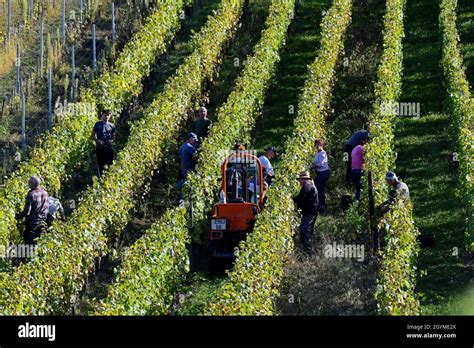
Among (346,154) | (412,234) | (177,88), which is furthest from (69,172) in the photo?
(412,234)

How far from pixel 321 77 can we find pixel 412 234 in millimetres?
8976

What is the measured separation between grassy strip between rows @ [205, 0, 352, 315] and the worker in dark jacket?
21 centimetres

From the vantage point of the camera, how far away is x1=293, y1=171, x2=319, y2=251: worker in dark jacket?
2025 centimetres

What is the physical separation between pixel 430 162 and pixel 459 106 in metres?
1.34

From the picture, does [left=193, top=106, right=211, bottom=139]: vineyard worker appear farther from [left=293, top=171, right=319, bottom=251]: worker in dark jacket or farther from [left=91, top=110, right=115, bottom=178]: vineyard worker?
[left=293, top=171, right=319, bottom=251]: worker in dark jacket

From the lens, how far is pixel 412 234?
18.4 meters

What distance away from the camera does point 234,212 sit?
19750 millimetres

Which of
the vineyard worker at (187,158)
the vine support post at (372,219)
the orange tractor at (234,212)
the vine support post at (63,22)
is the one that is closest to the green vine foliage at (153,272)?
the orange tractor at (234,212)

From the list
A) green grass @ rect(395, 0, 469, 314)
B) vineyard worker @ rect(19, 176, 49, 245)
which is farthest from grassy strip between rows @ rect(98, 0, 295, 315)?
green grass @ rect(395, 0, 469, 314)

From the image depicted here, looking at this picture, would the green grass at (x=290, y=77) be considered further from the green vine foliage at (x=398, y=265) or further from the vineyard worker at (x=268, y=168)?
the green vine foliage at (x=398, y=265)

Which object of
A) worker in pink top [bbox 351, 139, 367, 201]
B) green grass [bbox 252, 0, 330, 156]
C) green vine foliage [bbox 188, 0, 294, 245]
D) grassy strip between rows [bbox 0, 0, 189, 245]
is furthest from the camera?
green grass [bbox 252, 0, 330, 156]

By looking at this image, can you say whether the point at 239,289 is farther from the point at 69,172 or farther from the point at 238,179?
the point at 69,172

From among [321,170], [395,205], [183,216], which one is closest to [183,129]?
[321,170]

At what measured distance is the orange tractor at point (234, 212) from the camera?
19516 millimetres
